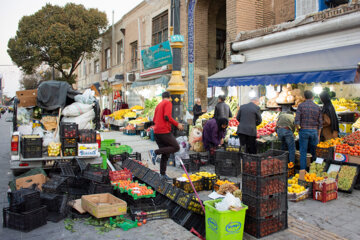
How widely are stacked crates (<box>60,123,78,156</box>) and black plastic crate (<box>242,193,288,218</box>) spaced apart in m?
4.83

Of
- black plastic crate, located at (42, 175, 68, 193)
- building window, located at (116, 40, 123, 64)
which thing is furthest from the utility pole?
building window, located at (116, 40, 123, 64)

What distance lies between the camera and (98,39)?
107ft

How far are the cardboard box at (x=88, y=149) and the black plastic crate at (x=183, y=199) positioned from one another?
11.2 ft

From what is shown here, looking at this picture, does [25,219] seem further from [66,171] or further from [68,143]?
[68,143]

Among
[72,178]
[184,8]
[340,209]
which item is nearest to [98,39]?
[184,8]

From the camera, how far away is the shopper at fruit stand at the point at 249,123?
315 inches

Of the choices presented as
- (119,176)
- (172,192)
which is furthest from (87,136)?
(172,192)

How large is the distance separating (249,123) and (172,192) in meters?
3.65

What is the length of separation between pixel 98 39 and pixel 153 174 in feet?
97.0

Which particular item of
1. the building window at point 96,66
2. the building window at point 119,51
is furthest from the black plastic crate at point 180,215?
the building window at point 96,66

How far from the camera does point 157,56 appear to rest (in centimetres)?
1939

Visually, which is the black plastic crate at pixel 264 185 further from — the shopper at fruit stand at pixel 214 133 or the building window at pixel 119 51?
the building window at pixel 119 51

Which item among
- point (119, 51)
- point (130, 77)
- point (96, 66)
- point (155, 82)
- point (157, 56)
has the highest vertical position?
point (119, 51)

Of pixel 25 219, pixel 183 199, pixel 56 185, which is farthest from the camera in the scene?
pixel 56 185
